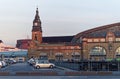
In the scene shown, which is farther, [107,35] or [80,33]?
[80,33]

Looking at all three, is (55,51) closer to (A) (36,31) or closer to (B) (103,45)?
(A) (36,31)

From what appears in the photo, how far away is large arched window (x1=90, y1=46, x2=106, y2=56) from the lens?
418 ft

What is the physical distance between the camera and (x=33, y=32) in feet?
482

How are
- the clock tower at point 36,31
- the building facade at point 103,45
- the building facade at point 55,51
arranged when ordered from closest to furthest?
the building facade at point 103,45
the building facade at point 55,51
the clock tower at point 36,31

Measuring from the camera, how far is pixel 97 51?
422 ft

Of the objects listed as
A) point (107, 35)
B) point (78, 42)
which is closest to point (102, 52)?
point (107, 35)

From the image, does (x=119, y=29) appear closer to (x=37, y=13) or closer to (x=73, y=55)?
(x=73, y=55)

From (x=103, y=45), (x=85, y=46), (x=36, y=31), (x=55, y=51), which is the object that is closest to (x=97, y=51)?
(x=103, y=45)

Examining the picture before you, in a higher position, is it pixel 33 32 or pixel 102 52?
pixel 33 32

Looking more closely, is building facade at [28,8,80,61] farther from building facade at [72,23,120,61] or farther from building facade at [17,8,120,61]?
building facade at [72,23,120,61]

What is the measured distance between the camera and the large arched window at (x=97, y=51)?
12753 centimetres

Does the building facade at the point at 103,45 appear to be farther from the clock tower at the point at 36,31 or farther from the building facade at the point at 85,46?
the clock tower at the point at 36,31

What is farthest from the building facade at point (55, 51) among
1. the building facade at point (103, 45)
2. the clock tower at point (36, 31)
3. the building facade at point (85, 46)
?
the building facade at point (103, 45)

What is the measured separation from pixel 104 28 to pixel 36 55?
98.5 ft
